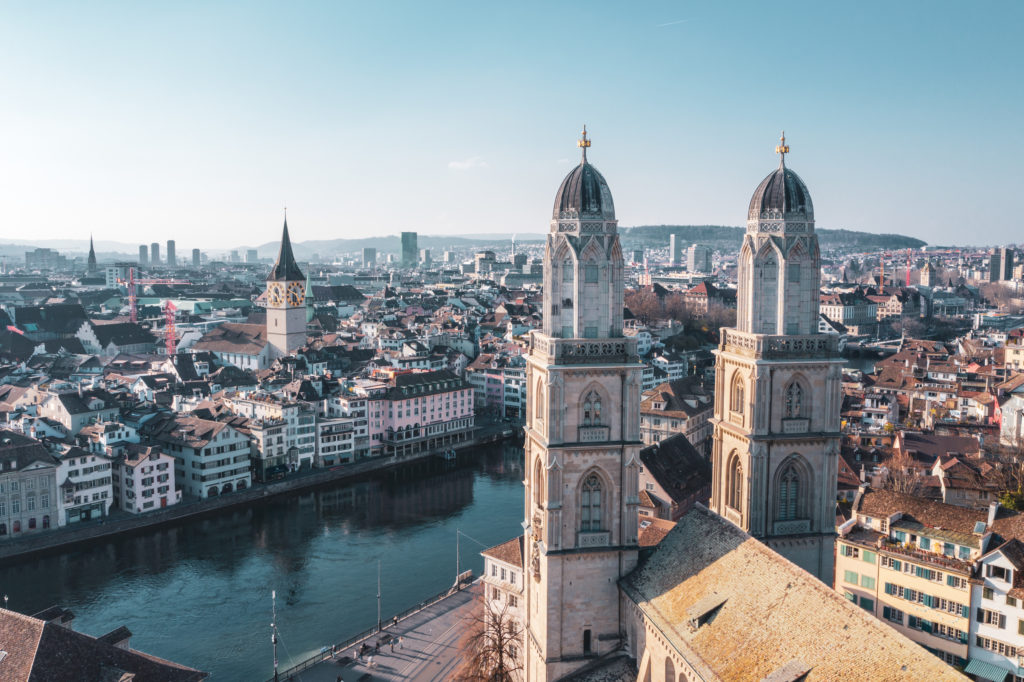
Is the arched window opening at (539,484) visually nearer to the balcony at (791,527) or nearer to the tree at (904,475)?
the balcony at (791,527)

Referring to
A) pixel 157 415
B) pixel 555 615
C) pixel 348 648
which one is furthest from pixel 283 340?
pixel 555 615

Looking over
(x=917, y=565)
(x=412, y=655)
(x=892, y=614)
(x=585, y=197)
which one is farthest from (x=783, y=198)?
(x=412, y=655)

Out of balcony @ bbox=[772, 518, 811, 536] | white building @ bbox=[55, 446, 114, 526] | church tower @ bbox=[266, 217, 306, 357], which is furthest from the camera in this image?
church tower @ bbox=[266, 217, 306, 357]

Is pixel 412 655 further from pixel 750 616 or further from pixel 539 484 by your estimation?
pixel 750 616

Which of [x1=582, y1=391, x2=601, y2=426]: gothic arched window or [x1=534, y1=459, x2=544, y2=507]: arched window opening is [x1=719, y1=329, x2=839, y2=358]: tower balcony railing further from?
[x1=534, y1=459, x2=544, y2=507]: arched window opening

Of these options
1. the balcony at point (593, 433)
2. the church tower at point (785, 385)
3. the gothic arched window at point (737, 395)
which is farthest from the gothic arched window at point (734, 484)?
the balcony at point (593, 433)

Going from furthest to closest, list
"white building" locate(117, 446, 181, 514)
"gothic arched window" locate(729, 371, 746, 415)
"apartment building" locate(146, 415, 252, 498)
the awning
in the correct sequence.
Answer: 1. "apartment building" locate(146, 415, 252, 498)
2. "white building" locate(117, 446, 181, 514)
3. the awning
4. "gothic arched window" locate(729, 371, 746, 415)

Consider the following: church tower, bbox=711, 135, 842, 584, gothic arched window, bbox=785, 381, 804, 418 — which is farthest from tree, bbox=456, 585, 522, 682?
gothic arched window, bbox=785, 381, 804, 418
